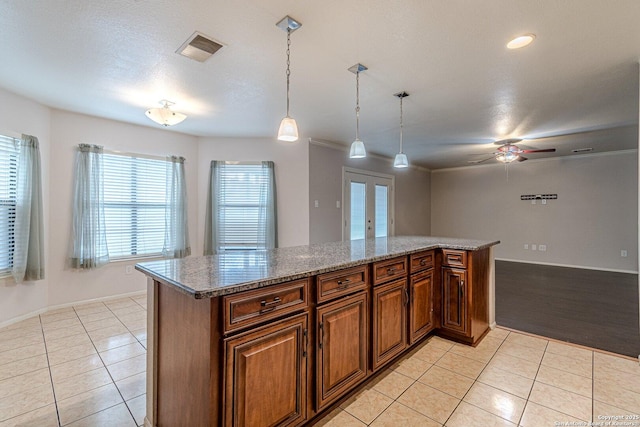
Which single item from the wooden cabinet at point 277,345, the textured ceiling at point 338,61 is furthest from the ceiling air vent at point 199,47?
the wooden cabinet at point 277,345

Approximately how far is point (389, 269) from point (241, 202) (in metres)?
3.21

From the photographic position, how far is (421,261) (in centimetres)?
256

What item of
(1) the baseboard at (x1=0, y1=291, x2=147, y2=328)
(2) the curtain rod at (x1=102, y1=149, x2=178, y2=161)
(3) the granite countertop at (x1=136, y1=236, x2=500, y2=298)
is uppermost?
(2) the curtain rod at (x1=102, y1=149, x2=178, y2=161)

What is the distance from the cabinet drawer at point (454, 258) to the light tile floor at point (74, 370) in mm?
2573

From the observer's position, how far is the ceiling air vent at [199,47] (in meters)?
2.09

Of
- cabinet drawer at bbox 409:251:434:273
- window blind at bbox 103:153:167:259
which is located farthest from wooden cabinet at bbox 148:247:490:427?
window blind at bbox 103:153:167:259

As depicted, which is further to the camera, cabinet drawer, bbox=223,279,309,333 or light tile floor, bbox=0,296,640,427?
light tile floor, bbox=0,296,640,427

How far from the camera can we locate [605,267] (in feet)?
19.6

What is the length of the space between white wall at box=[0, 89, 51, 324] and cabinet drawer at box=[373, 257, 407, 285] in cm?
390

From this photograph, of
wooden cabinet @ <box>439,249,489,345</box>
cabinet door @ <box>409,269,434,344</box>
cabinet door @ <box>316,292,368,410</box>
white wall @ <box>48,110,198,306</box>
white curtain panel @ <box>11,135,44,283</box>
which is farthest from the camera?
white wall @ <box>48,110,198,306</box>

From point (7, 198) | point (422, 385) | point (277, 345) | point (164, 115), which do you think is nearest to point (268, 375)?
point (277, 345)

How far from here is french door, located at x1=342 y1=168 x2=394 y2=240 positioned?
18.6ft

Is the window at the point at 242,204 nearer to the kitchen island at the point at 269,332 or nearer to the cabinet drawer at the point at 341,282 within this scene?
the kitchen island at the point at 269,332

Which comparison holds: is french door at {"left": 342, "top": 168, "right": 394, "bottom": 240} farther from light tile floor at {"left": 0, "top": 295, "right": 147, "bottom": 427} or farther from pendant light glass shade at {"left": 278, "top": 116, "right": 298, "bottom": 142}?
light tile floor at {"left": 0, "top": 295, "right": 147, "bottom": 427}
